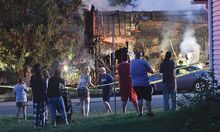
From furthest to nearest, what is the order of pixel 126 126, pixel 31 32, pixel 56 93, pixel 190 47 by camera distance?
1. pixel 190 47
2. pixel 31 32
3. pixel 56 93
4. pixel 126 126

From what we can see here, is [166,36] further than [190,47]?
No

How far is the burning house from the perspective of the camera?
34.1m

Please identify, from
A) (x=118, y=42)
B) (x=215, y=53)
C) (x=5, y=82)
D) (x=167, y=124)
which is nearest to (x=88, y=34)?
(x=118, y=42)

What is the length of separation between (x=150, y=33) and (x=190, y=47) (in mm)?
2943

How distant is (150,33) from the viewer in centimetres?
3644

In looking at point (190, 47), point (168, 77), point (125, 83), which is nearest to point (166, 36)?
point (190, 47)

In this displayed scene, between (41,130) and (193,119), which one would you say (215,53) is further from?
(41,130)

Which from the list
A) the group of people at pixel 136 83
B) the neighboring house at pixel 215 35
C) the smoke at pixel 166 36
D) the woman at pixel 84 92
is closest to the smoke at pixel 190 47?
the smoke at pixel 166 36

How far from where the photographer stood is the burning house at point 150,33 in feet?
112

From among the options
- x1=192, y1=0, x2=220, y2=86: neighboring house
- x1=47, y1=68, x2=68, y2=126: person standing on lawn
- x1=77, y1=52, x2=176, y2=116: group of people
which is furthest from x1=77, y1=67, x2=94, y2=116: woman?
x1=192, y1=0, x2=220, y2=86: neighboring house

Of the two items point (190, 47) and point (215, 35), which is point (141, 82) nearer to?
point (215, 35)

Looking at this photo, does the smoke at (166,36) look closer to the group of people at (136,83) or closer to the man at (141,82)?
the group of people at (136,83)

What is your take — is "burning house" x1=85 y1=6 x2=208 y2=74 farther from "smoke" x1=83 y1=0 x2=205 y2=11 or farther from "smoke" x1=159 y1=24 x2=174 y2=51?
"smoke" x1=83 y1=0 x2=205 y2=11

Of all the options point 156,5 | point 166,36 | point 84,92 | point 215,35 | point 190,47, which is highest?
point 156,5
